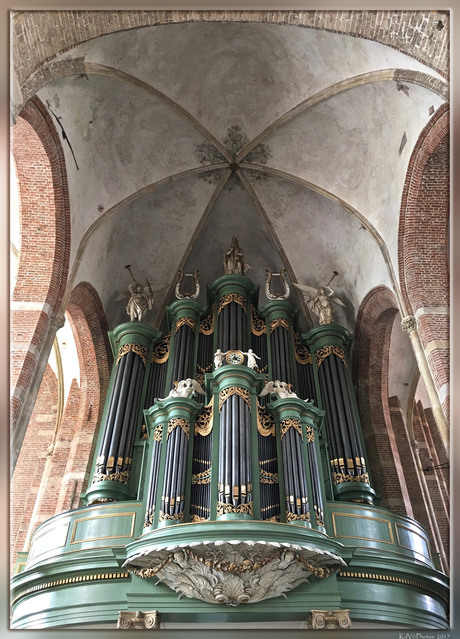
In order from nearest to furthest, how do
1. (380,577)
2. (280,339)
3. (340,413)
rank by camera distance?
(380,577)
(340,413)
(280,339)

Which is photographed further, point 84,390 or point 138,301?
point 84,390

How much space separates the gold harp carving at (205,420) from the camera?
1092 centimetres

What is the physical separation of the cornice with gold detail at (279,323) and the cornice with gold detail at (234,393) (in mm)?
2908

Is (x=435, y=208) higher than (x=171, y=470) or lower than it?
higher

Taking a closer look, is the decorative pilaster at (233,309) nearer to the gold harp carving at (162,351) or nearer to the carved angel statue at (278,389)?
the gold harp carving at (162,351)

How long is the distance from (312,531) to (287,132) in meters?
8.27

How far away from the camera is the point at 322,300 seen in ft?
47.2

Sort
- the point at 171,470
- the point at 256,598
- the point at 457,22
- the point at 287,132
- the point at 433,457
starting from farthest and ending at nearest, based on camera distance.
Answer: the point at 433,457, the point at 287,132, the point at 171,470, the point at 256,598, the point at 457,22

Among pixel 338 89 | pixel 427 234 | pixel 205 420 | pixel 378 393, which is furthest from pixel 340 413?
pixel 338 89

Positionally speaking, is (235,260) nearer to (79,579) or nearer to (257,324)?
(257,324)

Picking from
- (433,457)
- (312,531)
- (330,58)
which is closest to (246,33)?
(330,58)

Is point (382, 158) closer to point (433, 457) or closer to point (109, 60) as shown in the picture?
point (109, 60)

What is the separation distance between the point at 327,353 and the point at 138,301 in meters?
4.24

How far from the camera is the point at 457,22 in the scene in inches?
139
